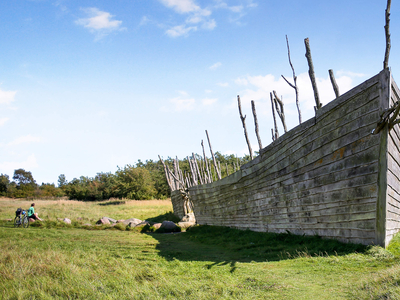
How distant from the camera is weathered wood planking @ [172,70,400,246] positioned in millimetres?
4770

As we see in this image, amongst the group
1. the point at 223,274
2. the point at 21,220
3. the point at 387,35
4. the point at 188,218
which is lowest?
the point at 188,218

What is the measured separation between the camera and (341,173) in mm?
5410

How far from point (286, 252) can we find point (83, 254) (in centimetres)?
456

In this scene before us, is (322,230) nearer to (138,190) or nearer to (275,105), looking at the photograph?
(275,105)

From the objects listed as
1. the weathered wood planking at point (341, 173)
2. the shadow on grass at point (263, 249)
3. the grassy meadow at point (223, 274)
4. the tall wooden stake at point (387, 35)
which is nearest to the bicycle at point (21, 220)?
the grassy meadow at point (223, 274)

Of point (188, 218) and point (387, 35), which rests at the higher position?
point (387, 35)

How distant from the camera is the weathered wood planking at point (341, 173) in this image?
477 cm

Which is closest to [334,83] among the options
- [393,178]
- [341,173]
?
[341,173]

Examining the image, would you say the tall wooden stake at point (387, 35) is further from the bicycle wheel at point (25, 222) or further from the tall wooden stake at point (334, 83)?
the bicycle wheel at point (25, 222)

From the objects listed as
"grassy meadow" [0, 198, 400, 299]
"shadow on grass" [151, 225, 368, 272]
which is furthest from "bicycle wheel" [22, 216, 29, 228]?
"shadow on grass" [151, 225, 368, 272]

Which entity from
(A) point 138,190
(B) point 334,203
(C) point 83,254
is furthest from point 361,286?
(A) point 138,190

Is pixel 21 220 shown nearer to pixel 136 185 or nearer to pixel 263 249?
pixel 263 249

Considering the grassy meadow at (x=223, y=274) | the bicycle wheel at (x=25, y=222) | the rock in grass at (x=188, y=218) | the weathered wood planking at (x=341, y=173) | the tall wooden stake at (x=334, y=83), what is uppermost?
the tall wooden stake at (x=334, y=83)

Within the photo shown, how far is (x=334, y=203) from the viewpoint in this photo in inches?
220
